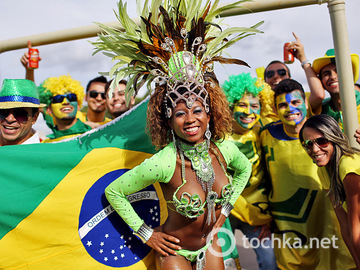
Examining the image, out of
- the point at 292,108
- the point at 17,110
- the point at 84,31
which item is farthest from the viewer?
the point at 292,108

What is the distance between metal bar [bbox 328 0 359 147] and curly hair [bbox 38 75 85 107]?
11.0 ft

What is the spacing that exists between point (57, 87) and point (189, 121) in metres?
2.72

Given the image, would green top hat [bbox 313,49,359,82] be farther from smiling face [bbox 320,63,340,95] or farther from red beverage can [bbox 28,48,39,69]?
red beverage can [bbox 28,48,39,69]

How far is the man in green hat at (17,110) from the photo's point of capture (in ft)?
10.3

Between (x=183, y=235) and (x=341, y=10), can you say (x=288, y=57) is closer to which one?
(x=341, y=10)

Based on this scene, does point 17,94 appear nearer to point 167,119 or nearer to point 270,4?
point 167,119

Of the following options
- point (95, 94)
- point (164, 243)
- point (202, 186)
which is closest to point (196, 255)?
point (164, 243)

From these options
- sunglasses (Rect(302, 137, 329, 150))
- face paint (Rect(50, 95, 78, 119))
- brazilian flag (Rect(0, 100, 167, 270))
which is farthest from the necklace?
face paint (Rect(50, 95, 78, 119))

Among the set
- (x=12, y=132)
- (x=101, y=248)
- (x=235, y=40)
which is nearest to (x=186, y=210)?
(x=101, y=248)

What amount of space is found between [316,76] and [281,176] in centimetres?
127

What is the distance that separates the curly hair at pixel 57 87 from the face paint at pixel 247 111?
7.51 feet

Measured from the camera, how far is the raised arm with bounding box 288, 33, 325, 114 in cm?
396

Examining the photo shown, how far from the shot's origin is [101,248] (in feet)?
9.57

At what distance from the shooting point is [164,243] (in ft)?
8.89
